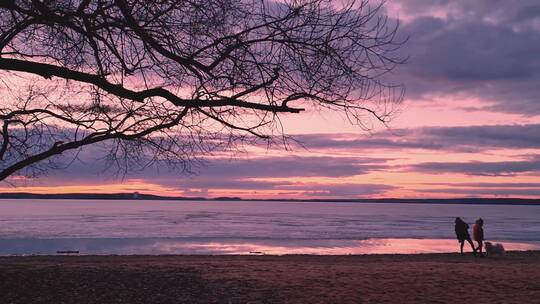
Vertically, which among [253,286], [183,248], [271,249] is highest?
[253,286]

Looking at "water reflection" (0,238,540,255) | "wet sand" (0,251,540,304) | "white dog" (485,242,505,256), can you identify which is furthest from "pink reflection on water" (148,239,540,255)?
"wet sand" (0,251,540,304)

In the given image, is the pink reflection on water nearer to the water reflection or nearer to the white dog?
the water reflection

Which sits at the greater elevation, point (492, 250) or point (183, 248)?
point (492, 250)

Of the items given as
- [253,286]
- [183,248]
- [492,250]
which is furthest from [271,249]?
[253,286]

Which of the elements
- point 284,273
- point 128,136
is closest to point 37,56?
point 128,136

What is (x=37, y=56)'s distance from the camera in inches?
315

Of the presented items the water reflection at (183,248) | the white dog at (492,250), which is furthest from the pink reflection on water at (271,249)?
the white dog at (492,250)

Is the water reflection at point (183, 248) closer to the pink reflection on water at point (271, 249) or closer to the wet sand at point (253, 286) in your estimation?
the pink reflection on water at point (271, 249)

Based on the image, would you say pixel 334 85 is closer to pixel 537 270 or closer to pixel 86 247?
pixel 537 270

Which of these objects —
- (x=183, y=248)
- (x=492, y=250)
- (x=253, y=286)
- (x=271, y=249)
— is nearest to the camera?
(x=253, y=286)

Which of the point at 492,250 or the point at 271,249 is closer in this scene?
the point at 492,250

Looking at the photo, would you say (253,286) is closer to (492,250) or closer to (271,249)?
(492,250)

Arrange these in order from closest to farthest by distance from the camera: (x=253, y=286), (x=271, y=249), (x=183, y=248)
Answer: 1. (x=253, y=286)
2. (x=271, y=249)
3. (x=183, y=248)

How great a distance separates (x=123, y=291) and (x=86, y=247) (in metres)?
27.7
